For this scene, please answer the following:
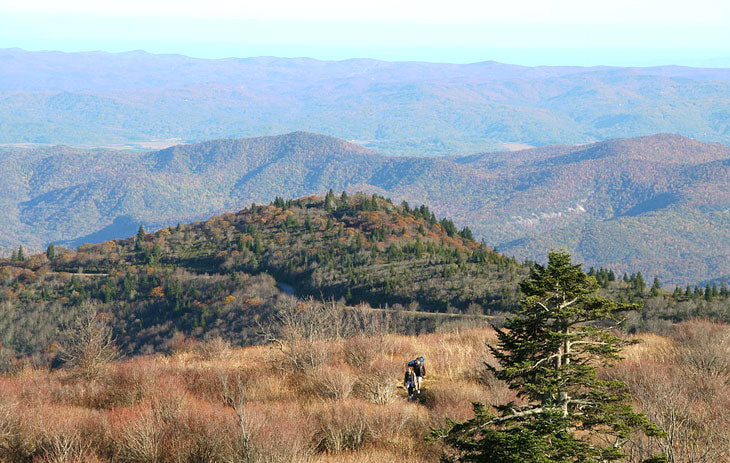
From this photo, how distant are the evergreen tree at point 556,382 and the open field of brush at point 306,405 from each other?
0.93m

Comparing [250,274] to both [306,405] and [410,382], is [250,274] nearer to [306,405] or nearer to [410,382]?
[410,382]

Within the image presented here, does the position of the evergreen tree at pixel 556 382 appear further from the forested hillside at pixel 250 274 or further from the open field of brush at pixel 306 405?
the forested hillside at pixel 250 274

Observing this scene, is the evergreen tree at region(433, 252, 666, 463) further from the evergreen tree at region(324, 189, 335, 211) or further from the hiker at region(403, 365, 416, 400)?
the evergreen tree at region(324, 189, 335, 211)

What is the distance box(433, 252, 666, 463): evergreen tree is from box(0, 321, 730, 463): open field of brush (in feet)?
3.06

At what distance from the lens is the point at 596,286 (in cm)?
1109

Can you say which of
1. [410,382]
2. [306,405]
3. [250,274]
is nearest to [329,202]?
[250,274]

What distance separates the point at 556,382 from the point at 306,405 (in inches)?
347

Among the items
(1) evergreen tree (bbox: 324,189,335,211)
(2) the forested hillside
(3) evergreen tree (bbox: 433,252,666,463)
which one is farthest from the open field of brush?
(1) evergreen tree (bbox: 324,189,335,211)

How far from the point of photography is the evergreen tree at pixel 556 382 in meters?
9.72

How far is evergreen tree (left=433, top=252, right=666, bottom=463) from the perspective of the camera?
31.9 feet

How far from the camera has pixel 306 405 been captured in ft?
57.9

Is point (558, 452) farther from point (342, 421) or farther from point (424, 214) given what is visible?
point (424, 214)

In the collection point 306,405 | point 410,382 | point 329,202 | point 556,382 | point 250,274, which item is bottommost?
point 250,274

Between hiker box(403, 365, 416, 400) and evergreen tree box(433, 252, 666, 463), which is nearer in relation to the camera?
evergreen tree box(433, 252, 666, 463)
